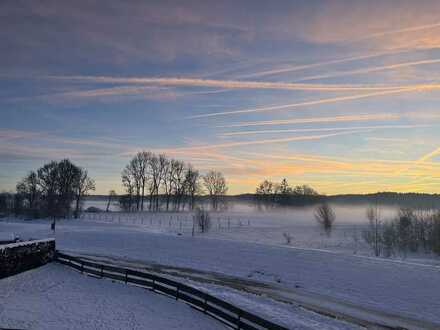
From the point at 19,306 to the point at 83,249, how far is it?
26929mm

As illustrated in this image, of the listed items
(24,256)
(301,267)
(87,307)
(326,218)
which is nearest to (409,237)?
(326,218)

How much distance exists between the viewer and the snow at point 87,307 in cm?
1658

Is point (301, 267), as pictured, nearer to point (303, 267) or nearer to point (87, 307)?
point (303, 267)

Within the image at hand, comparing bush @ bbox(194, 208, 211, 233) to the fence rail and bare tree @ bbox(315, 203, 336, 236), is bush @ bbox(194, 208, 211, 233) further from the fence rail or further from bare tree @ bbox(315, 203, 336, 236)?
the fence rail

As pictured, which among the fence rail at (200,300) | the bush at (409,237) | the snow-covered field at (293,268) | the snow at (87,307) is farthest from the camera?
the bush at (409,237)

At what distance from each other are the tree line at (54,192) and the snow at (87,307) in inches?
2430

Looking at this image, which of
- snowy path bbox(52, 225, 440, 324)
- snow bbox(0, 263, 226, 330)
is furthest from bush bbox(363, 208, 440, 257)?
snow bbox(0, 263, 226, 330)

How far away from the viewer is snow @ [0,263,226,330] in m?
16.6

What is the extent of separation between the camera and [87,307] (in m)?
19.1

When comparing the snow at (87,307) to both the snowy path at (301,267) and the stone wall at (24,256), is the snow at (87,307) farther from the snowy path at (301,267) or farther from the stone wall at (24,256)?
the snowy path at (301,267)

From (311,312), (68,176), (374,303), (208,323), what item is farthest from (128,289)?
(68,176)

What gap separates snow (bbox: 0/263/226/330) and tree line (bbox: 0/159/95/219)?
61722 millimetres

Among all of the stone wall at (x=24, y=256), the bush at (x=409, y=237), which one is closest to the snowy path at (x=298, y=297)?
the stone wall at (x=24, y=256)

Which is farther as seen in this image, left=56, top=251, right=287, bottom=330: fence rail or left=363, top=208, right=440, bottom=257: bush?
left=363, top=208, right=440, bottom=257: bush
